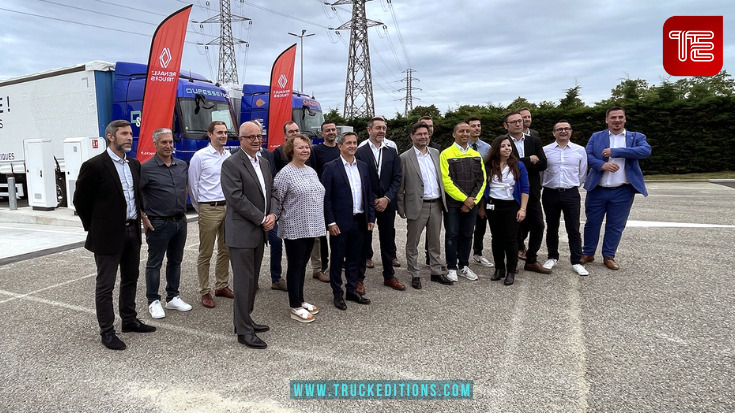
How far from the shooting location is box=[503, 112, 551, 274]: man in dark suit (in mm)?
5711

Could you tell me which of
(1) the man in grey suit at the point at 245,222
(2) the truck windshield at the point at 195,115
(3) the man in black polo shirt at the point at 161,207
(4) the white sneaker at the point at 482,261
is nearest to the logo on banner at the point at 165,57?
(2) the truck windshield at the point at 195,115

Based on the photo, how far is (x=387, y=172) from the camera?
5.14 metres

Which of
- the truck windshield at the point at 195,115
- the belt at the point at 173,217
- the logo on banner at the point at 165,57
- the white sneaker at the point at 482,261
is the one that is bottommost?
the white sneaker at the point at 482,261

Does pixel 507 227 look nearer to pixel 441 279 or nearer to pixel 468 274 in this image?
pixel 468 274

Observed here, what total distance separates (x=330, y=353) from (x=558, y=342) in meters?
1.80

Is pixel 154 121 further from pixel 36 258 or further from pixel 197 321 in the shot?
pixel 197 321

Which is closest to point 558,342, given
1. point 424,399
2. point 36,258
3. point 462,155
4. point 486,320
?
point 486,320

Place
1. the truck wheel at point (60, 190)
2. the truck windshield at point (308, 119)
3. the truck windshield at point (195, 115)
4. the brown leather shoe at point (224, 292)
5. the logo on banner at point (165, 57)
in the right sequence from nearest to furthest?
the brown leather shoe at point (224, 292), the logo on banner at point (165, 57), the truck windshield at point (195, 115), the truck wheel at point (60, 190), the truck windshield at point (308, 119)

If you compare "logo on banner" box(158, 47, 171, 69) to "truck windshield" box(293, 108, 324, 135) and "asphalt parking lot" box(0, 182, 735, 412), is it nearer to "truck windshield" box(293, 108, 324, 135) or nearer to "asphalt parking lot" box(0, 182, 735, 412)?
"asphalt parking lot" box(0, 182, 735, 412)

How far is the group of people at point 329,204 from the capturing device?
3727 mm

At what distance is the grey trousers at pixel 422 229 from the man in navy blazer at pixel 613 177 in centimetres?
215

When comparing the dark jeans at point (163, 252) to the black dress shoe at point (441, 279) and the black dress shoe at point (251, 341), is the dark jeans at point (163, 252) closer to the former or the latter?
the black dress shoe at point (251, 341)

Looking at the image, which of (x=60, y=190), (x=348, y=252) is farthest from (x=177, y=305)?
(x=60, y=190)

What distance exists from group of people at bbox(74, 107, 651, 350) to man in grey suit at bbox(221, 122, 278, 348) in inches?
0.4
